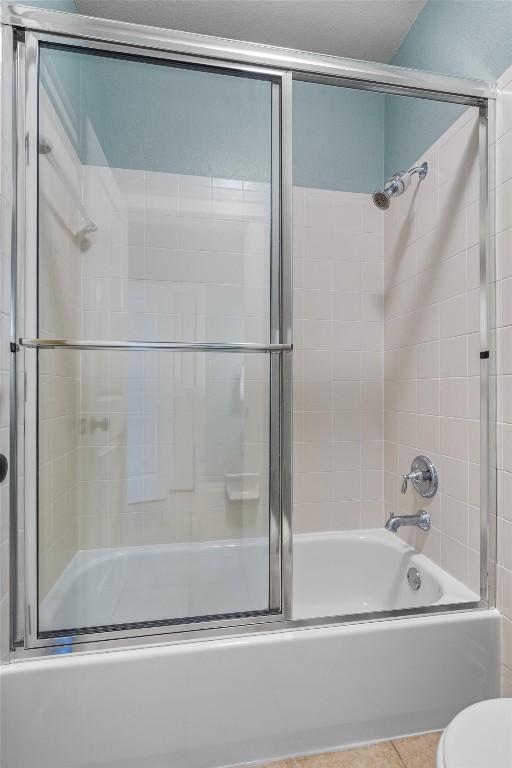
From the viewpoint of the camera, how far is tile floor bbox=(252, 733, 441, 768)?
1152 millimetres

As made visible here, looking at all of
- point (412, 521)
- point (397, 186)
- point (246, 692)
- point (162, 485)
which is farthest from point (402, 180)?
point (246, 692)

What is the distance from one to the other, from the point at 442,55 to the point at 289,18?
2.26 feet

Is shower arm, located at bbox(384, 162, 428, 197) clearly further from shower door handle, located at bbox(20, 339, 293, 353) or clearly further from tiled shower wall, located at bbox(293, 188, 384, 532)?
shower door handle, located at bbox(20, 339, 293, 353)

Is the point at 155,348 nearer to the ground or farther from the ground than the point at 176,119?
nearer to the ground

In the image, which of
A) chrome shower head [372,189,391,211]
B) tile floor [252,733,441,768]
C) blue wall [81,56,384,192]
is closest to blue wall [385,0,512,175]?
chrome shower head [372,189,391,211]

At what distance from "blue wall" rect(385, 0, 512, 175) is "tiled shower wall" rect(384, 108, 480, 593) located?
0.38ft

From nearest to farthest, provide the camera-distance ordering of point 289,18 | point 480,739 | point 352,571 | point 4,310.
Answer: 1. point 480,739
2. point 4,310
3. point 289,18
4. point 352,571

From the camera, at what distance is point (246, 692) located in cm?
114

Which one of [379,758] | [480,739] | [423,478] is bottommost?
[379,758]

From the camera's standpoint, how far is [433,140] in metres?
1.64

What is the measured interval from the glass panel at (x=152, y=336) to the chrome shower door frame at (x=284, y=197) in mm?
46

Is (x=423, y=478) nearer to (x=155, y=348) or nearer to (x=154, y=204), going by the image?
(x=155, y=348)

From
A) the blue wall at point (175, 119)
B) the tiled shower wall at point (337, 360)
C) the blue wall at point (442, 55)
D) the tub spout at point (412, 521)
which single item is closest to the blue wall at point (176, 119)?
the blue wall at point (175, 119)

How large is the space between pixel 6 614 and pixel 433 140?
212 centimetres
